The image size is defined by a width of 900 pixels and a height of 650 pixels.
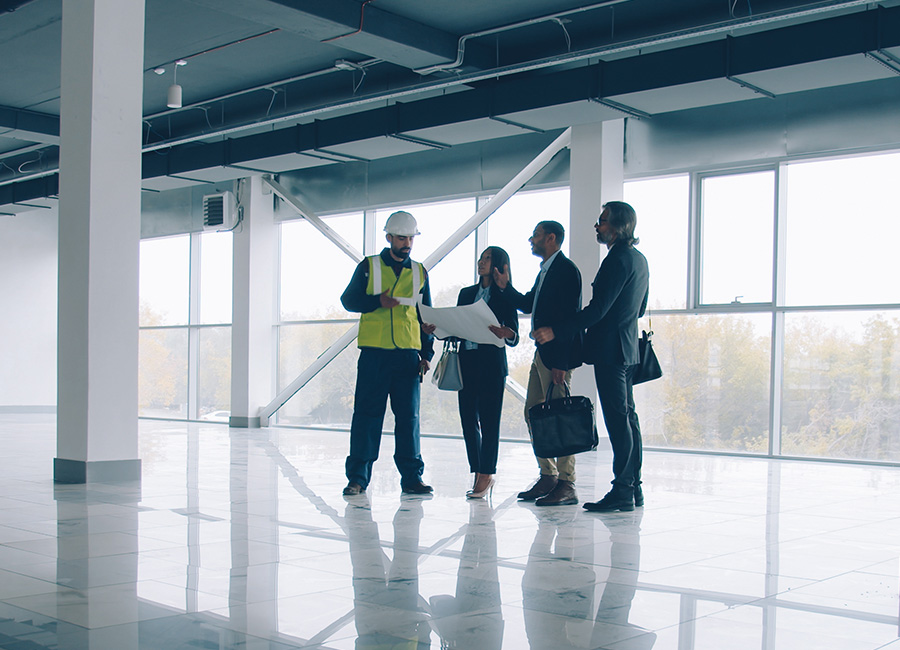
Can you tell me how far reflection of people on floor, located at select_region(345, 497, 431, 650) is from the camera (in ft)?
8.16

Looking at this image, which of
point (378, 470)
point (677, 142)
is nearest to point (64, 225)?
point (378, 470)

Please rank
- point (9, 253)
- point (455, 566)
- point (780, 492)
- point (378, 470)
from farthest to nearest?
point (9, 253) < point (378, 470) < point (780, 492) < point (455, 566)

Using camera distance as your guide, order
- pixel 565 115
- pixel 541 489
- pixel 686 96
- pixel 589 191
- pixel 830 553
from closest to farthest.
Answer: pixel 830 553, pixel 541 489, pixel 686 96, pixel 565 115, pixel 589 191

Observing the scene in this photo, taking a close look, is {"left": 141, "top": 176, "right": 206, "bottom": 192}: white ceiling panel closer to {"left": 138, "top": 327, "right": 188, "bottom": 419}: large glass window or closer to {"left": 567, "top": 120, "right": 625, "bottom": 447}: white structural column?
{"left": 138, "top": 327, "right": 188, "bottom": 419}: large glass window

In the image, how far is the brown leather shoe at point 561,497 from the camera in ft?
17.5

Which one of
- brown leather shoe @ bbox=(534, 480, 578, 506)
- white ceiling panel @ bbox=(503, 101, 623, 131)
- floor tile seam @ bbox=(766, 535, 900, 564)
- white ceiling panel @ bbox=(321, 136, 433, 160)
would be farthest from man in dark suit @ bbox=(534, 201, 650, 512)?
white ceiling panel @ bbox=(321, 136, 433, 160)

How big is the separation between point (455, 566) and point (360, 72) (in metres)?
7.28

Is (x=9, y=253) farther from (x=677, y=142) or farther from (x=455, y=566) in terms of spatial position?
(x=455, y=566)

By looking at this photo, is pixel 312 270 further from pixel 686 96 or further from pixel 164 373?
pixel 686 96

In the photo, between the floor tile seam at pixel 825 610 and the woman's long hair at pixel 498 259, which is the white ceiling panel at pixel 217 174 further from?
the floor tile seam at pixel 825 610

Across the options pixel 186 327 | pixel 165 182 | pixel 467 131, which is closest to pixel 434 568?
pixel 467 131

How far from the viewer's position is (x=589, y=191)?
9.96 m

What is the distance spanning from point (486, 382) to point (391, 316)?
70 cm

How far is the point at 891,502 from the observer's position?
5.91m
